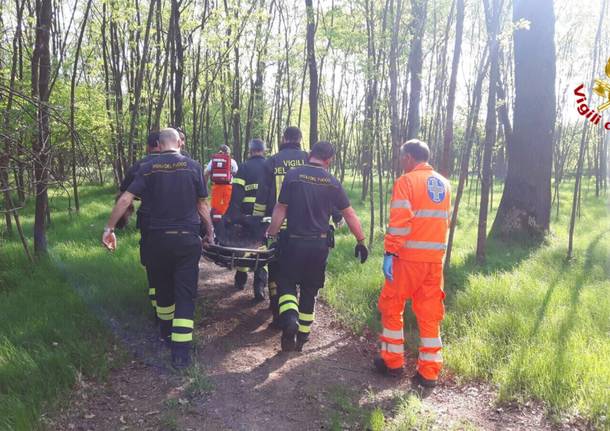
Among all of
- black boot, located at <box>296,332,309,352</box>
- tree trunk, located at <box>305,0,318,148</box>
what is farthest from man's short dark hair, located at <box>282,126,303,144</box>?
→ tree trunk, located at <box>305,0,318,148</box>

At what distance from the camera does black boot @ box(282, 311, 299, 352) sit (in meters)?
4.16

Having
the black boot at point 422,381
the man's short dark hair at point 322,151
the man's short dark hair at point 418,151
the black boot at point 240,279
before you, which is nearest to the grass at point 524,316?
the black boot at point 422,381

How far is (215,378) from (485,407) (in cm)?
224

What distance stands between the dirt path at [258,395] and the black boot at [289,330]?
0.34ft

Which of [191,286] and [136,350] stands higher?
[191,286]

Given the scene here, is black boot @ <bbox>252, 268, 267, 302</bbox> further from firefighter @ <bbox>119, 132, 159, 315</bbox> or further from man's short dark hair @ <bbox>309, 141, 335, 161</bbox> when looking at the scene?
man's short dark hair @ <bbox>309, 141, 335, 161</bbox>

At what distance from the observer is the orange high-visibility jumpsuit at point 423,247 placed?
373cm

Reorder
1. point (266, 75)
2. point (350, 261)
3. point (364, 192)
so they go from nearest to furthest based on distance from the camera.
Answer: point (350, 261) < point (364, 192) < point (266, 75)

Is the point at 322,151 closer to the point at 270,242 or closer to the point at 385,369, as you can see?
the point at 270,242

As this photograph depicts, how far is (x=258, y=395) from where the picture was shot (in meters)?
3.45

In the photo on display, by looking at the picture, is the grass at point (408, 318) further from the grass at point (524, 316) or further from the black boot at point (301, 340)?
the black boot at point (301, 340)

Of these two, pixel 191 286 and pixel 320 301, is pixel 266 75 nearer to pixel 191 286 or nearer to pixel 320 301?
pixel 320 301

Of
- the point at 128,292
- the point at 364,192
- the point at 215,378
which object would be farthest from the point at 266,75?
the point at 215,378

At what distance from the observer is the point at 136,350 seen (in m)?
4.07
